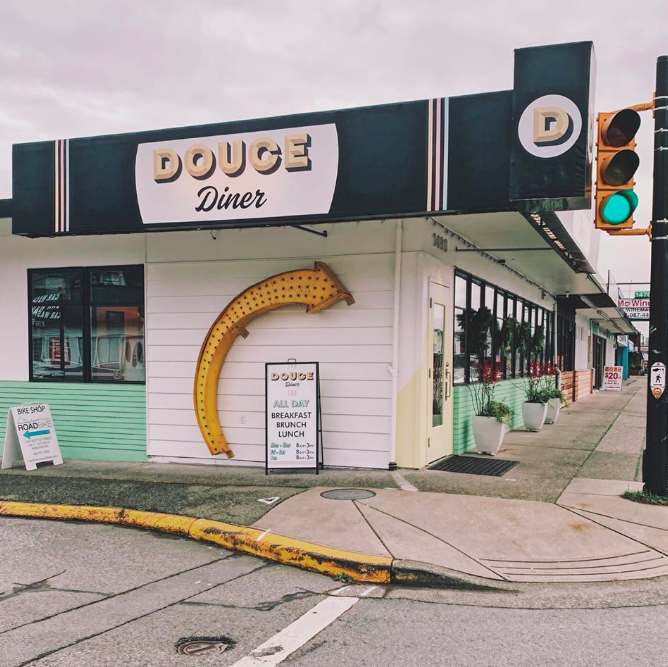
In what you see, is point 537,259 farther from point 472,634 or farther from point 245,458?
point 472,634

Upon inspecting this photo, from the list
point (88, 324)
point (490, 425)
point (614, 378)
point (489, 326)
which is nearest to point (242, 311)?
point (88, 324)

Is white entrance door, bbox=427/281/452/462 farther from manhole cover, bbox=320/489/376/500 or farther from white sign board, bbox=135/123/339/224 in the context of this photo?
white sign board, bbox=135/123/339/224

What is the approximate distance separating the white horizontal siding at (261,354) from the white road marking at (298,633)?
4149 mm

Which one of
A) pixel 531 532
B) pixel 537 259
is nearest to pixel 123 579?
pixel 531 532

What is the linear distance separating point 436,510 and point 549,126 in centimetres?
408

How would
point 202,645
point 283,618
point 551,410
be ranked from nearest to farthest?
point 202,645
point 283,618
point 551,410

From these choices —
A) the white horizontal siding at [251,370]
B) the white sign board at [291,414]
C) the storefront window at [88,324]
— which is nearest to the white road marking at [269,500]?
the white sign board at [291,414]

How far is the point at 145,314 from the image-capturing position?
10.5 meters

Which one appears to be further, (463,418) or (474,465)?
(463,418)

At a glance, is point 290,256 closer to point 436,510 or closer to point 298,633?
point 436,510

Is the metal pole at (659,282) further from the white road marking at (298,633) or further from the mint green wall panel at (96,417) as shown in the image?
the mint green wall panel at (96,417)

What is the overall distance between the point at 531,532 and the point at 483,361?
5.82 metres

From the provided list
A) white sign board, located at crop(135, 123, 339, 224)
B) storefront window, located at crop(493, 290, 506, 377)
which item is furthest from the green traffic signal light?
storefront window, located at crop(493, 290, 506, 377)

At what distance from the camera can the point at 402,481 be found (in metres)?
8.53
